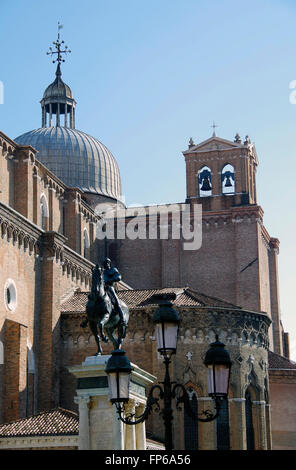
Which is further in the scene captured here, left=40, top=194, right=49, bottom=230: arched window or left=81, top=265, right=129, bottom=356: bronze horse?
left=40, top=194, right=49, bottom=230: arched window

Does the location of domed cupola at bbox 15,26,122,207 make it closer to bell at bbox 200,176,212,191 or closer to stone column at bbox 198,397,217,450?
bell at bbox 200,176,212,191

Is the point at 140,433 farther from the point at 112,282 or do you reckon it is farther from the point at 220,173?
the point at 220,173

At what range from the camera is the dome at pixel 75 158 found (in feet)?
140

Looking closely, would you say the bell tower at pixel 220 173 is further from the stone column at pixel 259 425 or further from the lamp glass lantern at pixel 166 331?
the lamp glass lantern at pixel 166 331

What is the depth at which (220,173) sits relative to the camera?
41281mm

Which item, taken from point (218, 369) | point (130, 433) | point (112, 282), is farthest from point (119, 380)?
point (130, 433)

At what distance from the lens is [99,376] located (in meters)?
18.6

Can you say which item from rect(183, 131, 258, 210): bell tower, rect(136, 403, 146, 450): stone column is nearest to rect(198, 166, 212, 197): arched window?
rect(183, 131, 258, 210): bell tower

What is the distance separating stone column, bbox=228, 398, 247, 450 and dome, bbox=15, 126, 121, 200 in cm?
1588

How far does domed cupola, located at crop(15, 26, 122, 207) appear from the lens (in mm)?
42750

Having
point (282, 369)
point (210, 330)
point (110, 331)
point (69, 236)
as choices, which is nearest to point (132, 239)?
point (69, 236)

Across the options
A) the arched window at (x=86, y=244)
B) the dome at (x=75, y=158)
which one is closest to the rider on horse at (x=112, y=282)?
the arched window at (x=86, y=244)

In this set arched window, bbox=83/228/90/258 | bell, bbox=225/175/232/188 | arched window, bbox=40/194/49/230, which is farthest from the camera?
bell, bbox=225/175/232/188

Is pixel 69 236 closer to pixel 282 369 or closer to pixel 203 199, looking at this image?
pixel 203 199
